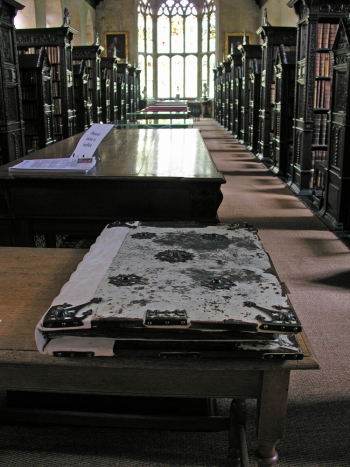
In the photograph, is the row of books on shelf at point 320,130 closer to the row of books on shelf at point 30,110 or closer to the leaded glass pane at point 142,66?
the row of books on shelf at point 30,110

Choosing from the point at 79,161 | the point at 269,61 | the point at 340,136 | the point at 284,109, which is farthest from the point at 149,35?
the point at 79,161

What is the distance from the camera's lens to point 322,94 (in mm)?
6219

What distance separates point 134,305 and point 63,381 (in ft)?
0.73

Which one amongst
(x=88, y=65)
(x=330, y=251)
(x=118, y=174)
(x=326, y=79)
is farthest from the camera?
(x=88, y=65)

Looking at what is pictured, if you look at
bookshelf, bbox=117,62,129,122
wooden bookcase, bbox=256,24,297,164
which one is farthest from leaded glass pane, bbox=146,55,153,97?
wooden bookcase, bbox=256,24,297,164

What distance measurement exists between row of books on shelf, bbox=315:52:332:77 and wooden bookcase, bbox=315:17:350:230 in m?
1.36

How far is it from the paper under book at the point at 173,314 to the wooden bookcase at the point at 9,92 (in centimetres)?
571

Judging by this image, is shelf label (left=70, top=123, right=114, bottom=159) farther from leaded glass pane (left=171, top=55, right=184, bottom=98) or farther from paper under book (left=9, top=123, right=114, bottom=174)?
leaded glass pane (left=171, top=55, right=184, bottom=98)

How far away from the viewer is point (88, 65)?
12273 millimetres

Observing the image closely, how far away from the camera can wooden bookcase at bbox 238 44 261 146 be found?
1164cm

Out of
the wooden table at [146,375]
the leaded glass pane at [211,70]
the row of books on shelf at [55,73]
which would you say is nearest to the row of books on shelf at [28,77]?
the row of books on shelf at [55,73]

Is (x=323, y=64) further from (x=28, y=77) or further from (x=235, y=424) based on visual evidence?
(x=235, y=424)

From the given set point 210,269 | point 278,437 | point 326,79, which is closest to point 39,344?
point 210,269

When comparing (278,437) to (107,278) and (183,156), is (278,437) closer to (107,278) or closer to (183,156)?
(107,278)
